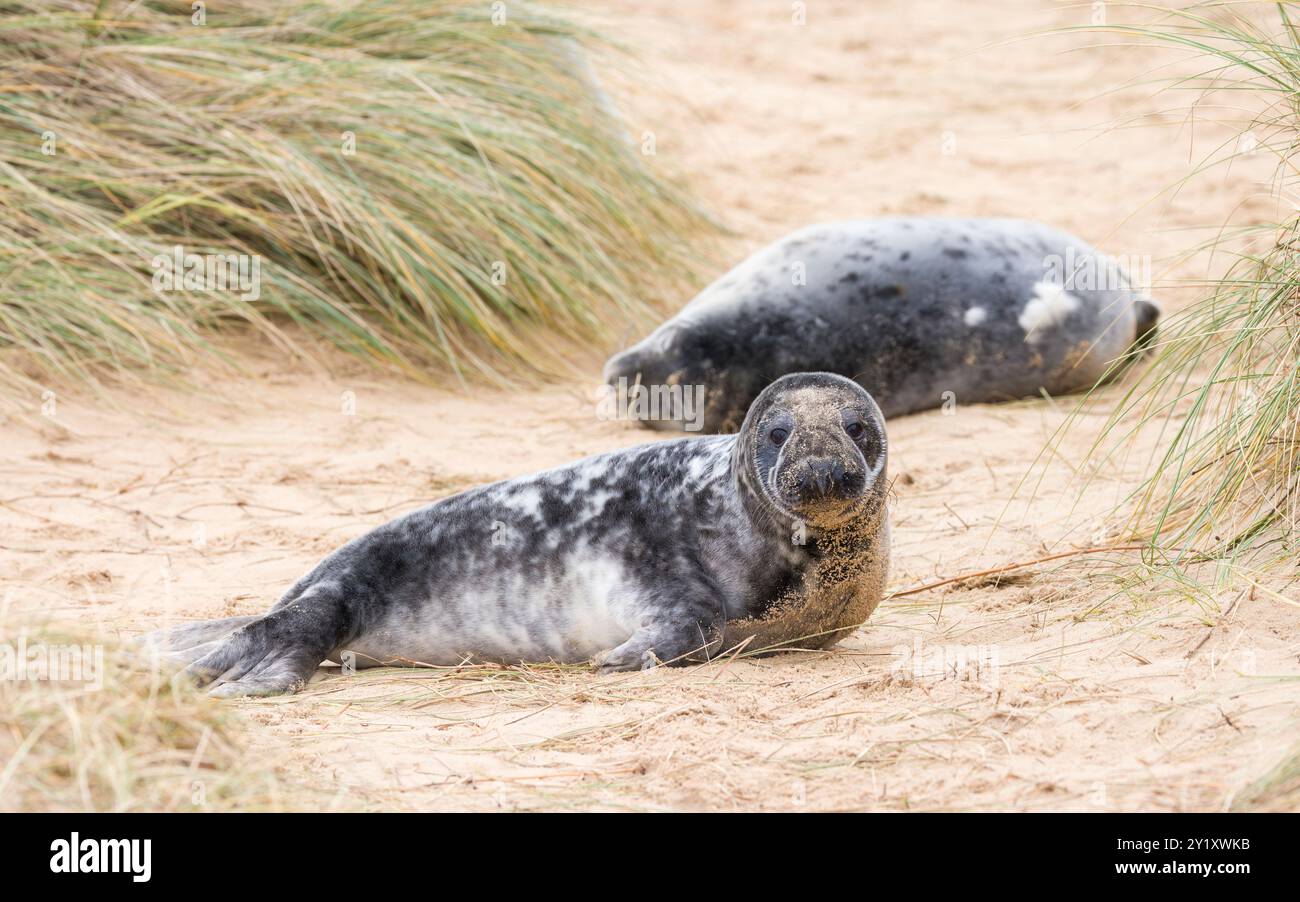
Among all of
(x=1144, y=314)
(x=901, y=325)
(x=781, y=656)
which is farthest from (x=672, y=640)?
(x=1144, y=314)

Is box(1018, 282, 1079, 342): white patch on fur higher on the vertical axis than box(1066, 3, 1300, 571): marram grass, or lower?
higher

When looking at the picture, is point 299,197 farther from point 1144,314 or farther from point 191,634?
point 1144,314

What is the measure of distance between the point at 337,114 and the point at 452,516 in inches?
126

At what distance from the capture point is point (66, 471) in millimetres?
5375

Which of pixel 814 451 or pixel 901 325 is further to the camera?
pixel 901 325

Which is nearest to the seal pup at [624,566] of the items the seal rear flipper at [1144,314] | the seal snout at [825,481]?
the seal snout at [825,481]

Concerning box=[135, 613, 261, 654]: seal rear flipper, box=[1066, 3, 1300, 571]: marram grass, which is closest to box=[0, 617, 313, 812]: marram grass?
box=[135, 613, 261, 654]: seal rear flipper

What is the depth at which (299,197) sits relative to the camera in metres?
6.53

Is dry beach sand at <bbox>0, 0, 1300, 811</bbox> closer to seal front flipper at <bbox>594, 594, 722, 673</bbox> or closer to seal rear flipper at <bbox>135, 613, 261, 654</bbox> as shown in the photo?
seal front flipper at <bbox>594, 594, 722, 673</bbox>

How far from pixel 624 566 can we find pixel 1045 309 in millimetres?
2869

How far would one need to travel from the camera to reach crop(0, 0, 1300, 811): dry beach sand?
2.77 meters

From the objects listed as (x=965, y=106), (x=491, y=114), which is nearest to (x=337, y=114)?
(x=491, y=114)

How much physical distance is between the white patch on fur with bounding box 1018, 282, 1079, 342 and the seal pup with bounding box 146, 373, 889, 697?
2371mm

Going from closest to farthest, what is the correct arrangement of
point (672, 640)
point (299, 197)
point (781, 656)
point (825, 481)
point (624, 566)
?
point (825, 481)
point (672, 640)
point (781, 656)
point (624, 566)
point (299, 197)
